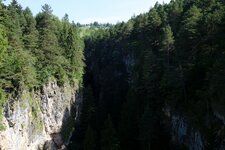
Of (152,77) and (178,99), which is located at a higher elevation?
(152,77)

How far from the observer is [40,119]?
60.0 m

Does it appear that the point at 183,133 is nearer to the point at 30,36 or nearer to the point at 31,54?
the point at 31,54

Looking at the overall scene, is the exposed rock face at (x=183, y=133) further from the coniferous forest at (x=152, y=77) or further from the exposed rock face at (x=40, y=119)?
the exposed rock face at (x=40, y=119)

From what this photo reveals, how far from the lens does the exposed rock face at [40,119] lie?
167ft

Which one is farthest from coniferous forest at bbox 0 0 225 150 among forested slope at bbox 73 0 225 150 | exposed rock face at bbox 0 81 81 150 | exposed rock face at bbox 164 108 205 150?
exposed rock face at bbox 0 81 81 150

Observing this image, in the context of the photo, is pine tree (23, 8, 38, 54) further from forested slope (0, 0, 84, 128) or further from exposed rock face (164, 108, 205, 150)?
exposed rock face (164, 108, 205, 150)

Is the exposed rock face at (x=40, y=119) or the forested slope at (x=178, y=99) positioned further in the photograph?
the exposed rock face at (x=40, y=119)

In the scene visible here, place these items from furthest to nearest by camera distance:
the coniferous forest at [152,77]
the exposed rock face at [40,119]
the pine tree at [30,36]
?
the pine tree at [30,36] < the exposed rock face at [40,119] < the coniferous forest at [152,77]

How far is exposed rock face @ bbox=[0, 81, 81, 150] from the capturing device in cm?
5078

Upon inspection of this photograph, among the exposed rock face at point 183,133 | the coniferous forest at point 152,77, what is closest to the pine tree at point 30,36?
the coniferous forest at point 152,77

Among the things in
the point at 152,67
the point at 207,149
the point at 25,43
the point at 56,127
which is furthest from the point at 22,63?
the point at 207,149

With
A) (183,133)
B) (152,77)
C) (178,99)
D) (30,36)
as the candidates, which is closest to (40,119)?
(30,36)

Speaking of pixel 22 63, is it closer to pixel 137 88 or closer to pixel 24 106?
pixel 24 106

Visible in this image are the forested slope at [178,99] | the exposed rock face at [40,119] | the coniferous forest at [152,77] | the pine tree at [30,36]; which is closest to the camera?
the forested slope at [178,99]
